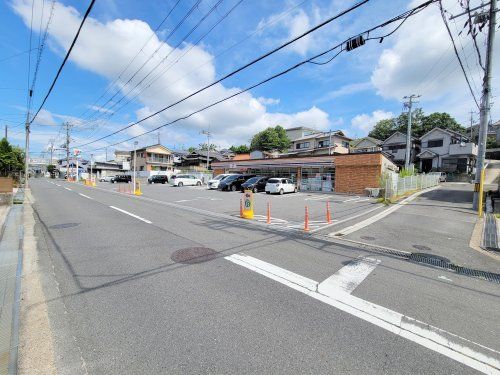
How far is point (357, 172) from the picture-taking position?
78.0 ft

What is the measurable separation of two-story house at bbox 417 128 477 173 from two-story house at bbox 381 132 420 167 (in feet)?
6.29

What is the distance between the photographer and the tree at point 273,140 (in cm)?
5625

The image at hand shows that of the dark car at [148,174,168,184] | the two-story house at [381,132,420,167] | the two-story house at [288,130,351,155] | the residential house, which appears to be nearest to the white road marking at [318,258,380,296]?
the dark car at [148,174,168,184]

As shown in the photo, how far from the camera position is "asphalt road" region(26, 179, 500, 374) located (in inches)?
103

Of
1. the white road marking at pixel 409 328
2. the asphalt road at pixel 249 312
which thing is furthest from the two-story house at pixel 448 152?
the white road marking at pixel 409 328

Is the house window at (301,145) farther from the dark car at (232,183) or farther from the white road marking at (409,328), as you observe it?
the white road marking at (409,328)

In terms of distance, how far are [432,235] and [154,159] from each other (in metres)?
59.5

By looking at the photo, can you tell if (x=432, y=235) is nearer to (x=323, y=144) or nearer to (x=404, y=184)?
(x=404, y=184)

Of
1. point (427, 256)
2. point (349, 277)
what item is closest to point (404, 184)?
point (427, 256)

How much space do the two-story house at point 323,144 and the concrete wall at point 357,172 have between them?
2212 centimetres

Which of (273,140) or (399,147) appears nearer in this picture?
(399,147)

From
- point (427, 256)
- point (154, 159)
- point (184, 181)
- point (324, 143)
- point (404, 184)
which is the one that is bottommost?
point (427, 256)

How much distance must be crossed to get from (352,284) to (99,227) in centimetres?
808

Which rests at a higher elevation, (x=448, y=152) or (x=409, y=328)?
(x=448, y=152)
